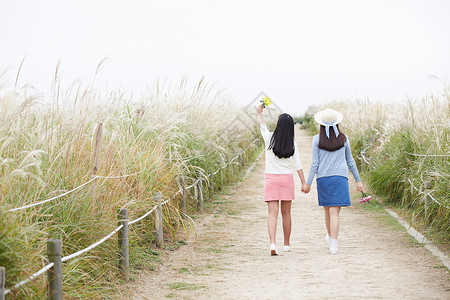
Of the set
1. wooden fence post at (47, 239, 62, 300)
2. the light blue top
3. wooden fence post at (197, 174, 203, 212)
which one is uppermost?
the light blue top

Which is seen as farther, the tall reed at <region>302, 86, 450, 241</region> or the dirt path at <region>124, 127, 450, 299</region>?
the tall reed at <region>302, 86, 450, 241</region>

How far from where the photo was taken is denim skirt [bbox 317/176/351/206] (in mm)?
6926

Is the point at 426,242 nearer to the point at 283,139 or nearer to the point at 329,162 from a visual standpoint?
the point at 329,162

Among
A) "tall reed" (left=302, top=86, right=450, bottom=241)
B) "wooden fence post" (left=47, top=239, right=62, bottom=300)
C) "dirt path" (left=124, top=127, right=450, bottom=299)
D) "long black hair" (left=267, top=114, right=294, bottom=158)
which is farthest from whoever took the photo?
"tall reed" (left=302, top=86, right=450, bottom=241)

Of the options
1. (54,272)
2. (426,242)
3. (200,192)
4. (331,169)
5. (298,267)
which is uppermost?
(331,169)

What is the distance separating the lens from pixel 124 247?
583 cm

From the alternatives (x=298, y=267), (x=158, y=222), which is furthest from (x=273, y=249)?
(x=158, y=222)

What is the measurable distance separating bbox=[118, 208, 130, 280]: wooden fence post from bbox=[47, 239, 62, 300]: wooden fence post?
1.49 meters

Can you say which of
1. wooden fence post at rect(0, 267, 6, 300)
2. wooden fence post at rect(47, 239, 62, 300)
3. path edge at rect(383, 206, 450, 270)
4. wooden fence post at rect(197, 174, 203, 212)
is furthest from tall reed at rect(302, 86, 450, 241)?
wooden fence post at rect(0, 267, 6, 300)

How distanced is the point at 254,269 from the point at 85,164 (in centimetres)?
216

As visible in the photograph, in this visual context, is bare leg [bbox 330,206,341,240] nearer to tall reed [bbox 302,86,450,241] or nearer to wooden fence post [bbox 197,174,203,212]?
tall reed [bbox 302,86,450,241]

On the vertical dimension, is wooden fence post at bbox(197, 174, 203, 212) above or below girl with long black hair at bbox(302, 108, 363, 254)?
below

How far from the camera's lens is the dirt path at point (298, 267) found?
5.47 metres

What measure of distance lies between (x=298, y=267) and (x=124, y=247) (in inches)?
76.1
